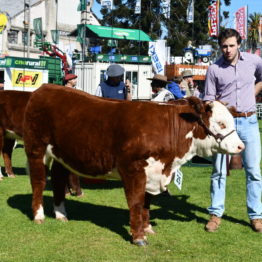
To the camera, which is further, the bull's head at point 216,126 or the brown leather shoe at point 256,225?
the brown leather shoe at point 256,225

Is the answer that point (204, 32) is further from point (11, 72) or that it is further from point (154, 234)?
point (154, 234)

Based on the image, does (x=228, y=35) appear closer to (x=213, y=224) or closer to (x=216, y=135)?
(x=216, y=135)

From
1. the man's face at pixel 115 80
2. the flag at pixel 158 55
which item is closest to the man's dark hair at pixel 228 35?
the man's face at pixel 115 80

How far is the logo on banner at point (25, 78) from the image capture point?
1509 centimetres

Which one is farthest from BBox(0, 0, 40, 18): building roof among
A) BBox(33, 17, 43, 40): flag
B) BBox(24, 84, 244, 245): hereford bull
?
BBox(24, 84, 244, 245): hereford bull

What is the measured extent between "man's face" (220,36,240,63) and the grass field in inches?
A: 74.9

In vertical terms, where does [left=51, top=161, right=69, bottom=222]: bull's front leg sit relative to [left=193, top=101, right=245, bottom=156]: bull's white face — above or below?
below

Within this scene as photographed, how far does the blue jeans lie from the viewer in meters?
5.07

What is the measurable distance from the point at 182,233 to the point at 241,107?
1502 millimetres

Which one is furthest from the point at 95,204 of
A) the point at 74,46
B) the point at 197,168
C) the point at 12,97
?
the point at 74,46

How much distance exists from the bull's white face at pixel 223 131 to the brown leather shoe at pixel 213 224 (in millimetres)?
934

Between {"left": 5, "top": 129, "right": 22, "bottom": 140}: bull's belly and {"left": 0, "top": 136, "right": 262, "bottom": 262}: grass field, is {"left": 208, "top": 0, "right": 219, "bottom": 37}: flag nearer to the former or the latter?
{"left": 5, "top": 129, "right": 22, "bottom": 140}: bull's belly

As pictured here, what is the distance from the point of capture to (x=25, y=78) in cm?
1530

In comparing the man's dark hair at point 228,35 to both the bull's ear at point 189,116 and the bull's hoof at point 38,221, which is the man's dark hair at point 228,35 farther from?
the bull's hoof at point 38,221
